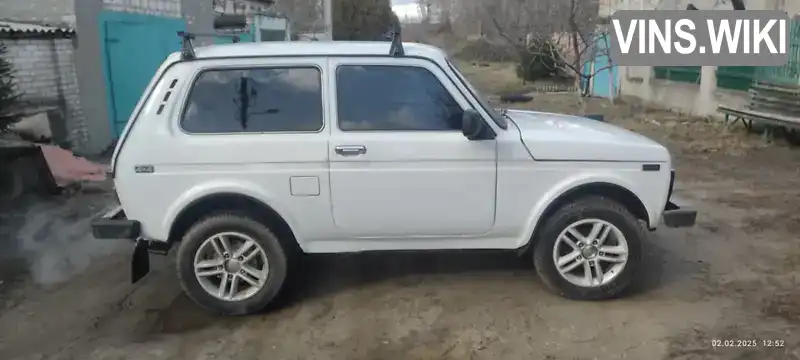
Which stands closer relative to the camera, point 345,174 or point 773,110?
point 345,174

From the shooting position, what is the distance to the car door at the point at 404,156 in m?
4.48

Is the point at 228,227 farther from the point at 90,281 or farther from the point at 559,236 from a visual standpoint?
the point at 559,236

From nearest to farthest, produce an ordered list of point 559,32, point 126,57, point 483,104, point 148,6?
point 483,104, point 126,57, point 148,6, point 559,32

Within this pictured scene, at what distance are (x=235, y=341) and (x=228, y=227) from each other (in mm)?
733

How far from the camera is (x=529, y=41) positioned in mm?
23766

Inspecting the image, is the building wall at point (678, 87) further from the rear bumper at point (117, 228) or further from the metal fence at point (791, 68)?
the rear bumper at point (117, 228)

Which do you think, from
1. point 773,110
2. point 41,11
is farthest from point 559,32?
point 41,11

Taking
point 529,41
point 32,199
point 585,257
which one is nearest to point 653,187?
point 585,257

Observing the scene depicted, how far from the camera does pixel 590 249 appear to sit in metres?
4.62

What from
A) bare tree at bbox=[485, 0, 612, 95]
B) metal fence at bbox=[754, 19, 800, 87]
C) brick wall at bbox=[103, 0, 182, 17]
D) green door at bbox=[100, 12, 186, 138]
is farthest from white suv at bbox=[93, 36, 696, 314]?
bare tree at bbox=[485, 0, 612, 95]

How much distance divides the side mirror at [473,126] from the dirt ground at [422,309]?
1.16m

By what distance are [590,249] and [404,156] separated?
1.39 metres

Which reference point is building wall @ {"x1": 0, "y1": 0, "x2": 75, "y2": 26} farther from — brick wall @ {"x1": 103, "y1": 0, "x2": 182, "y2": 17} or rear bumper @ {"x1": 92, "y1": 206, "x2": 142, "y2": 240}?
rear bumper @ {"x1": 92, "y1": 206, "x2": 142, "y2": 240}

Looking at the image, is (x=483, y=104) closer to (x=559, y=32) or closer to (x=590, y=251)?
(x=590, y=251)
